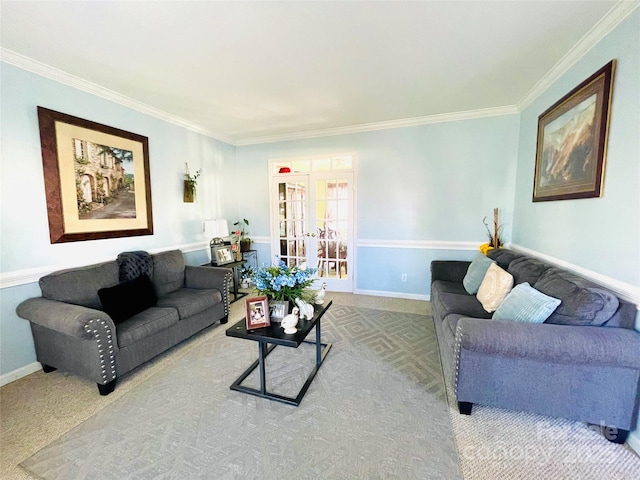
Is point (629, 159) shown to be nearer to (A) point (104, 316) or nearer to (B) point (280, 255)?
(A) point (104, 316)

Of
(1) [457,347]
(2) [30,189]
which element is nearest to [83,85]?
(2) [30,189]

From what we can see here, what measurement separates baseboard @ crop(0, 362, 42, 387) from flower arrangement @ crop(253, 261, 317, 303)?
2106mm

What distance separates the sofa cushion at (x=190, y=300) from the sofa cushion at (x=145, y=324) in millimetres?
101

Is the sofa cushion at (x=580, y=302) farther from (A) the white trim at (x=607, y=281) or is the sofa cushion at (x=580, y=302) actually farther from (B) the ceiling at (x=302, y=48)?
(B) the ceiling at (x=302, y=48)

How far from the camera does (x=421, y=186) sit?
12.6ft

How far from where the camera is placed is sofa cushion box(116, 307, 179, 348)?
6.89 ft

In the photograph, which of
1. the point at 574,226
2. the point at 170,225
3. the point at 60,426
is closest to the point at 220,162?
the point at 170,225

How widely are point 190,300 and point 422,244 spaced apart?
314 centimetres

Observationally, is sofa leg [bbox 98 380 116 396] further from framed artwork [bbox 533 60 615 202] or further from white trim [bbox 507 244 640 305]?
framed artwork [bbox 533 60 615 202]

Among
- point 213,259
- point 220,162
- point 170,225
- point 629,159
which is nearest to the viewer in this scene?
point 629,159

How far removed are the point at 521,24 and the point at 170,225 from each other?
403 centimetres

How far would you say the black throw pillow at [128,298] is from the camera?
2.26 m

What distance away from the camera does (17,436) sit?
1.65 metres

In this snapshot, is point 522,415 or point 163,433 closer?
point 163,433
